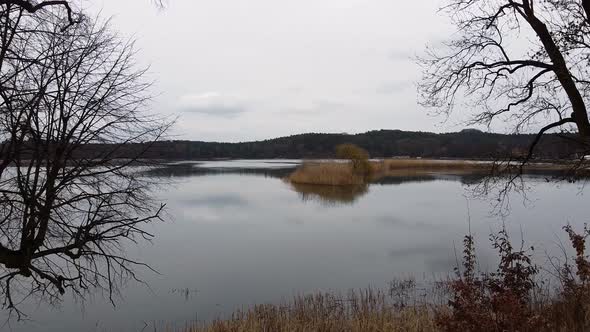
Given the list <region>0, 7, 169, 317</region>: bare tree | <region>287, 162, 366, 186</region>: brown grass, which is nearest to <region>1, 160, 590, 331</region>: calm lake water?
<region>0, 7, 169, 317</region>: bare tree

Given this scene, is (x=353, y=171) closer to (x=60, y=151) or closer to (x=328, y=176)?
(x=328, y=176)

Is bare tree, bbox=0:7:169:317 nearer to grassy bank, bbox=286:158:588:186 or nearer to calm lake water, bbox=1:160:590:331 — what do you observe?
calm lake water, bbox=1:160:590:331

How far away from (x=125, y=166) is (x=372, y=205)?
1447 cm

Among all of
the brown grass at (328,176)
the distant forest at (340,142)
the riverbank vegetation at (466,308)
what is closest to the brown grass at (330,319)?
the riverbank vegetation at (466,308)

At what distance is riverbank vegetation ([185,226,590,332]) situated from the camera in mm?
3125

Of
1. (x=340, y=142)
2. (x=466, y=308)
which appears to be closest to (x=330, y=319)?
(x=466, y=308)

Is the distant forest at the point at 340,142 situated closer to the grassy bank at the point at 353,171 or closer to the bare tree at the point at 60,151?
the grassy bank at the point at 353,171

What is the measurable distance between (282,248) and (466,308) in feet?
23.3

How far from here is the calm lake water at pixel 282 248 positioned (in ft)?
19.9

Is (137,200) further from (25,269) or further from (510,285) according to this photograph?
(510,285)

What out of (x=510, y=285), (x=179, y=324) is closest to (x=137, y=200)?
(x=179, y=324)

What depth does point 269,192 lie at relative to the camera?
22.2m

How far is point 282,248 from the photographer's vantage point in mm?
10023

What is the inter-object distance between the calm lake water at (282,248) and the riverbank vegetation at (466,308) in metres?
0.95
